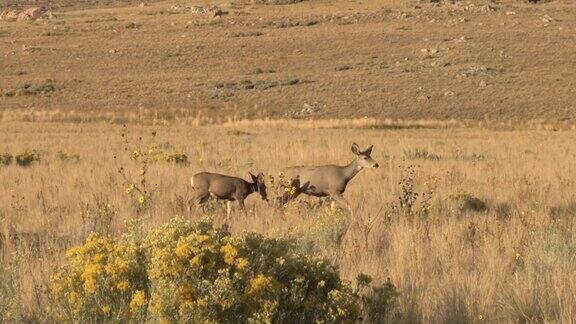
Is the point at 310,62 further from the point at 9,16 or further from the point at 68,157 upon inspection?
the point at 9,16

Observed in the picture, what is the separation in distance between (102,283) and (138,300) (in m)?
0.45

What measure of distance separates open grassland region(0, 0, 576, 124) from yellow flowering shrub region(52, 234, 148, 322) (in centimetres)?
3510

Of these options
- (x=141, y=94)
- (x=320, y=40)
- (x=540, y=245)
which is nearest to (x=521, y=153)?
(x=540, y=245)

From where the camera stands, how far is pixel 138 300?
5.40m

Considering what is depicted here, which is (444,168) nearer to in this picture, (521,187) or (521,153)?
(521,187)

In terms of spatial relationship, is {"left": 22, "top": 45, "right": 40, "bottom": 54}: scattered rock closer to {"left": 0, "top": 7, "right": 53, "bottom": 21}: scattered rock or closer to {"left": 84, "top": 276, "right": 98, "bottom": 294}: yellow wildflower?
{"left": 0, "top": 7, "right": 53, "bottom": 21}: scattered rock

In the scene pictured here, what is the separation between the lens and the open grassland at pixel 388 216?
7.28 meters

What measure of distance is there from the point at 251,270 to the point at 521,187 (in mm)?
10563

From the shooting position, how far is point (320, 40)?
69.6 m

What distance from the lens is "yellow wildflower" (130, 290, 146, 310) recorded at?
213 inches

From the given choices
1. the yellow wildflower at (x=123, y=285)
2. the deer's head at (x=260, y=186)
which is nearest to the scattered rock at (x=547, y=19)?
the deer's head at (x=260, y=186)

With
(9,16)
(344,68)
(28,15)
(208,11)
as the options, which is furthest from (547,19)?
(9,16)

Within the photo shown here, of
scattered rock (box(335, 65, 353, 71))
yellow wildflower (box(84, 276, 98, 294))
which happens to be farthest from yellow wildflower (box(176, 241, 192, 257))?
scattered rock (box(335, 65, 353, 71))

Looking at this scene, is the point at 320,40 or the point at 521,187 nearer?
the point at 521,187
